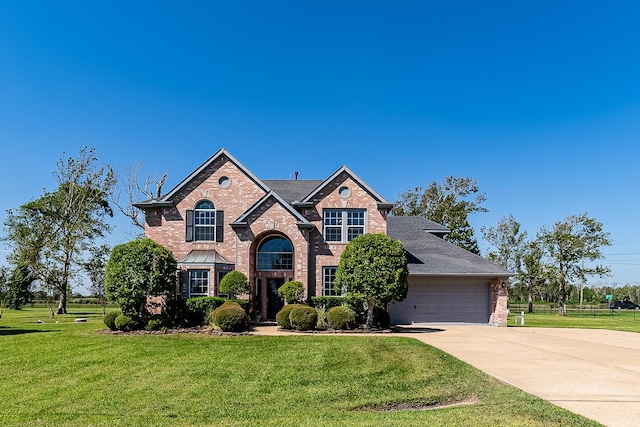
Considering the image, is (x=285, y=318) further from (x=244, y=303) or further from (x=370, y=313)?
(x=370, y=313)

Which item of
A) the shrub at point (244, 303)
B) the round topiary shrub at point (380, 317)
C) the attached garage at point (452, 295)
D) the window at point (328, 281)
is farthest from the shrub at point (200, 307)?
the attached garage at point (452, 295)

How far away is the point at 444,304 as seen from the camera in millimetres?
25766

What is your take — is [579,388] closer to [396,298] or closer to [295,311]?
[396,298]

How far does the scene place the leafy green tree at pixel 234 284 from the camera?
22.0 meters

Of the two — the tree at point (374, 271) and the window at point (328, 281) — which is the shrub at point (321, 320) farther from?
the window at point (328, 281)

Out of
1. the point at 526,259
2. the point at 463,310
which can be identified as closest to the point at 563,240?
the point at 526,259

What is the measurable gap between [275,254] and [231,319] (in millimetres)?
6532

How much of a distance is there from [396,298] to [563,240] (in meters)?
35.8

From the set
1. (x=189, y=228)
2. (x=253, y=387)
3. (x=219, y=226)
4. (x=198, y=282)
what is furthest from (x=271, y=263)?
(x=253, y=387)

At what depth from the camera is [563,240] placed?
157ft

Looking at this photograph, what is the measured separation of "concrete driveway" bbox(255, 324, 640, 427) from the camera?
864 cm

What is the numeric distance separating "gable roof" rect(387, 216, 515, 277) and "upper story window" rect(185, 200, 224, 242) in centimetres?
1119

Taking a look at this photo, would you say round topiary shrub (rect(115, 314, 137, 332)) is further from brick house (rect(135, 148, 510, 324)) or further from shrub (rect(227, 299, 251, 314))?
brick house (rect(135, 148, 510, 324))

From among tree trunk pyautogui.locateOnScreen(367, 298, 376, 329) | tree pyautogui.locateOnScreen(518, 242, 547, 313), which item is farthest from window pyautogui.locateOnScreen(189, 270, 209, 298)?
tree pyautogui.locateOnScreen(518, 242, 547, 313)
